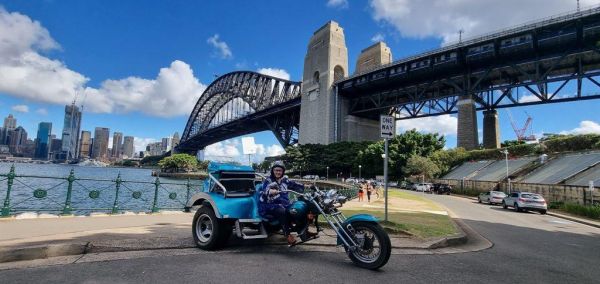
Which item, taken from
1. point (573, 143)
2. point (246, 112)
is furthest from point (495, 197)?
point (246, 112)

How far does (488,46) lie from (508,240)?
181 feet

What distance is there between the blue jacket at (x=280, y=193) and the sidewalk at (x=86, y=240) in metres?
1.34

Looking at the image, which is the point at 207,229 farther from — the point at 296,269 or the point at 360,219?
the point at 360,219

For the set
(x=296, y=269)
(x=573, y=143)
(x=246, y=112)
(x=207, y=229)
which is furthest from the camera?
(x=246, y=112)

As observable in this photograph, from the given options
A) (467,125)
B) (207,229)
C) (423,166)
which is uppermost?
(467,125)

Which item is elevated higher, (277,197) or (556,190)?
(556,190)

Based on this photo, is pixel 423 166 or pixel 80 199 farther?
pixel 423 166

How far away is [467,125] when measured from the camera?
61.3m

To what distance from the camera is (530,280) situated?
5539mm

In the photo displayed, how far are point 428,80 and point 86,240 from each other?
2791 inches

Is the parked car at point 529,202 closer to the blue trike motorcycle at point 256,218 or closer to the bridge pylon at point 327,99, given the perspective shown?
the blue trike motorcycle at point 256,218

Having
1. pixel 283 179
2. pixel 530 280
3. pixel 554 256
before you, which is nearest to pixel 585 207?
pixel 554 256

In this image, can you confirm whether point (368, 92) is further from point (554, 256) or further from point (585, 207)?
point (554, 256)

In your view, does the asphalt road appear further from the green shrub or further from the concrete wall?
the green shrub
